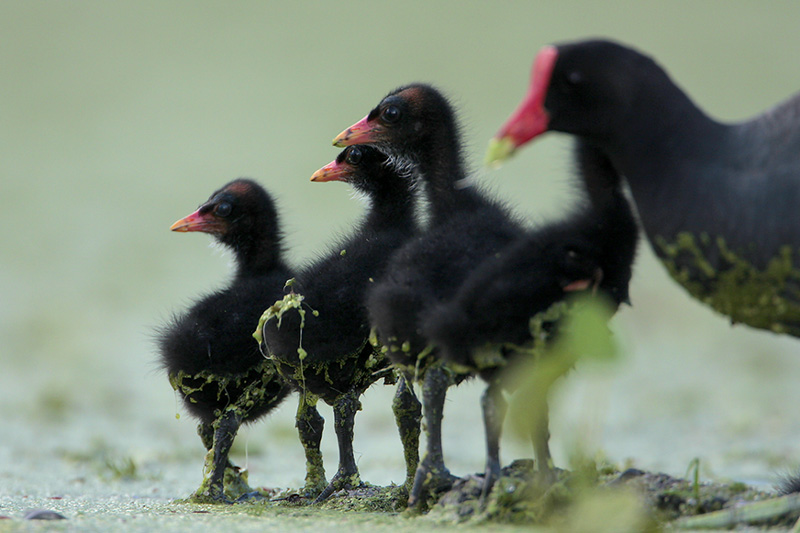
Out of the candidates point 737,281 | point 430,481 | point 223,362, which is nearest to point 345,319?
point 223,362

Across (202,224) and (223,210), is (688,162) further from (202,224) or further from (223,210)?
(202,224)

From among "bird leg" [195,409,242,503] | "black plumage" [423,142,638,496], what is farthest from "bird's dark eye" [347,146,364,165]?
"black plumage" [423,142,638,496]

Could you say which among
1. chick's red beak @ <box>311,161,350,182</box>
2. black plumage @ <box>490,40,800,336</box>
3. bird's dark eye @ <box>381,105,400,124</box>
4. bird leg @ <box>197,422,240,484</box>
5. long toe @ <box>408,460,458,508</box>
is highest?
bird's dark eye @ <box>381,105,400,124</box>

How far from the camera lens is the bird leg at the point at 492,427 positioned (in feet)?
13.3

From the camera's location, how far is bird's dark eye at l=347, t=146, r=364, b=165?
5.70 meters

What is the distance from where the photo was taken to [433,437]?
14.0ft

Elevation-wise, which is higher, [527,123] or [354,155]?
[354,155]

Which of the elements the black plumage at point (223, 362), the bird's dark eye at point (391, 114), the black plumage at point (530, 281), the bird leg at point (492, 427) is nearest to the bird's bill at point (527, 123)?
the black plumage at point (530, 281)

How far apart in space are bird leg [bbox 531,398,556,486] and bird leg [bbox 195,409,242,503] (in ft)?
6.13

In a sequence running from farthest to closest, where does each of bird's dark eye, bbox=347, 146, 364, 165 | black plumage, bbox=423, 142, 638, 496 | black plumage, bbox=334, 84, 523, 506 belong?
bird's dark eye, bbox=347, 146, 364, 165
black plumage, bbox=334, 84, 523, 506
black plumage, bbox=423, 142, 638, 496

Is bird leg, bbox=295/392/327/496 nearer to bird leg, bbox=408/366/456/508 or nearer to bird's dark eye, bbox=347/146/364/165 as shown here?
bird leg, bbox=408/366/456/508

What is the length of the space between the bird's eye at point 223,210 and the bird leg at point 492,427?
2.53 m

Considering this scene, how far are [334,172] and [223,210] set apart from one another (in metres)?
0.76

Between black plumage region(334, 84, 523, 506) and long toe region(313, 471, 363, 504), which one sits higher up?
black plumage region(334, 84, 523, 506)
